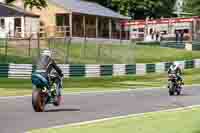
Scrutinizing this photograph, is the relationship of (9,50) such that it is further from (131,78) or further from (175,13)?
(175,13)

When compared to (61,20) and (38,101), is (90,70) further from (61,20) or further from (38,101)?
(61,20)

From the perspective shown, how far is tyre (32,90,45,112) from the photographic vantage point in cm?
1499

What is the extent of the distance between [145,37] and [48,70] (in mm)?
64872

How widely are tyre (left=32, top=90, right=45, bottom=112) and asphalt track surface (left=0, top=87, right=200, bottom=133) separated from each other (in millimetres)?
170

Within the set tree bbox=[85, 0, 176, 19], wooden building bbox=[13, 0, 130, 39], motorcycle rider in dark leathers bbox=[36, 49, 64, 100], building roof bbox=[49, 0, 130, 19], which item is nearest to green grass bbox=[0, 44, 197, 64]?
wooden building bbox=[13, 0, 130, 39]

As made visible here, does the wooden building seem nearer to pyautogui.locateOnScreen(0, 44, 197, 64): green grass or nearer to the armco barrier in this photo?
pyautogui.locateOnScreen(0, 44, 197, 64): green grass

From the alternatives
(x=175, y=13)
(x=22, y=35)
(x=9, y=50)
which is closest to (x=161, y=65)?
(x=9, y=50)

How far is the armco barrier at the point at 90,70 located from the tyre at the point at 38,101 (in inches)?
675

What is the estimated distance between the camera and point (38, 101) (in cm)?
1511

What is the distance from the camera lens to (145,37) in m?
79.8

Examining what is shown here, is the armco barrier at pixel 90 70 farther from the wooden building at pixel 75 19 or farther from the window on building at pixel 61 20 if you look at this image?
the window on building at pixel 61 20

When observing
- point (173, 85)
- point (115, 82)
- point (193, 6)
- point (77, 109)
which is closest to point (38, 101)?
point (77, 109)

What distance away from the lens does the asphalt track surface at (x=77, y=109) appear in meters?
13.2

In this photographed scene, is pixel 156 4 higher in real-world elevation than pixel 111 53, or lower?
higher
